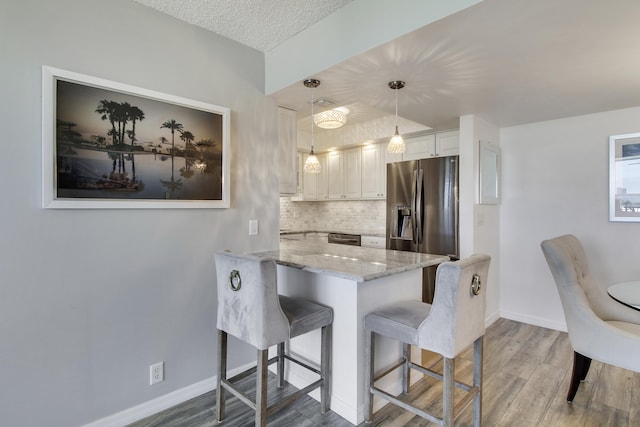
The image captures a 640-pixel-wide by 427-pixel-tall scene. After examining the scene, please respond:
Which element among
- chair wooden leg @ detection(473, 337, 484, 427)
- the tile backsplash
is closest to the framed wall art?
chair wooden leg @ detection(473, 337, 484, 427)

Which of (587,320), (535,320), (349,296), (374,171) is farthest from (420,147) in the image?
(349,296)

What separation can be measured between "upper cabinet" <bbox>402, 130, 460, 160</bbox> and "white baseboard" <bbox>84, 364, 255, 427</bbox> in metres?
3.29

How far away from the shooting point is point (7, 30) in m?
1.56

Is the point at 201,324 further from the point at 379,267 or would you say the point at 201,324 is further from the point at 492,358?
the point at 492,358

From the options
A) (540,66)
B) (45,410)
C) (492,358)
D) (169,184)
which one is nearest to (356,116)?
(540,66)

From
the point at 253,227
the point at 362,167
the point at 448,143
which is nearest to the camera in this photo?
the point at 253,227

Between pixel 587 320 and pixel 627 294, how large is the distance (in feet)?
0.93

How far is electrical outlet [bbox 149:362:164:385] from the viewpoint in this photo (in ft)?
6.65

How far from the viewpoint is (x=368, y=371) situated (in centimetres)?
187

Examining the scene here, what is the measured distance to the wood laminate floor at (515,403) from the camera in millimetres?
1926

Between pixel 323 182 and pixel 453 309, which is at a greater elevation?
pixel 323 182

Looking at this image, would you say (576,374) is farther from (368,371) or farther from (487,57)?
(487,57)

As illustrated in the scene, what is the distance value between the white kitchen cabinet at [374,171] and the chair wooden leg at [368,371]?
286 cm

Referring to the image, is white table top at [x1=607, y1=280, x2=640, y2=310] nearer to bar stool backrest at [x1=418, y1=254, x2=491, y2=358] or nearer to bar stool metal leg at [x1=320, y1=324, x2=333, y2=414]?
bar stool backrest at [x1=418, y1=254, x2=491, y2=358]
